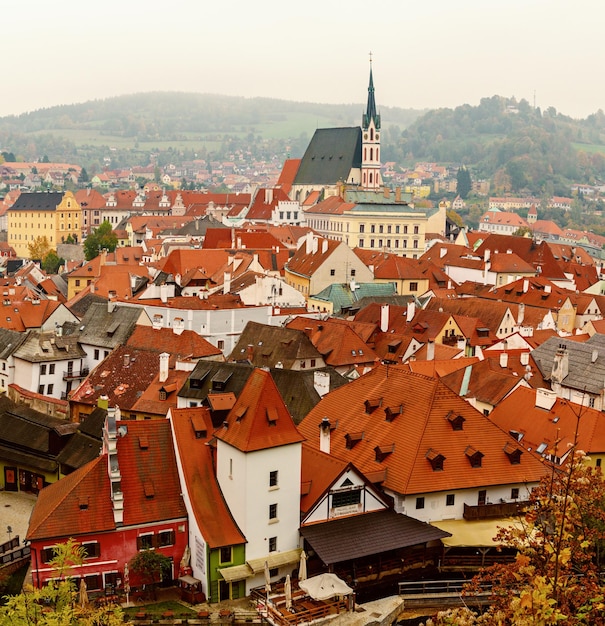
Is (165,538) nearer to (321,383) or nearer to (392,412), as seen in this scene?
(392,412)

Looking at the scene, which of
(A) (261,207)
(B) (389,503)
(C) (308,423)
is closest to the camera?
(B) (389,503)

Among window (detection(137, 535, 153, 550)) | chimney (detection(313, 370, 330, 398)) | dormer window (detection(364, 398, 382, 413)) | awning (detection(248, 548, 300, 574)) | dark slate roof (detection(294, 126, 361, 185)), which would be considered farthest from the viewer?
dark slate roof (detection(294, 126, 361, 185))

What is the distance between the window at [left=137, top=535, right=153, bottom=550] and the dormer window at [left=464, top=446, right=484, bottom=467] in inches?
520

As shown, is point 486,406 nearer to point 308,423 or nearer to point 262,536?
point 308,423

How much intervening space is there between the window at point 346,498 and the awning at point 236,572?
4.24 meters

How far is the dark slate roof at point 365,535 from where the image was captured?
1325 inches

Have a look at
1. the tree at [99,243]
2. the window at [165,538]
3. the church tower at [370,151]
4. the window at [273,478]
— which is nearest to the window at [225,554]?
the window at [165,538]

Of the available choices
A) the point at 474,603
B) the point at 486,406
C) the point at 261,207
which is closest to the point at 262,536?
the point at 474,603

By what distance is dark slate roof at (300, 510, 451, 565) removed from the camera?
3366 centimetres

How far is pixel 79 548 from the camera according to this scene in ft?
108

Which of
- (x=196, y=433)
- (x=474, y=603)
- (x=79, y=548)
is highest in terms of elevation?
(x=196, y=433)

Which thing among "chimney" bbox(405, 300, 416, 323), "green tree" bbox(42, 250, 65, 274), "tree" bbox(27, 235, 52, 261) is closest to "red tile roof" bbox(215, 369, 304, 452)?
"chimney" bbox(405, 300, 416, 323)

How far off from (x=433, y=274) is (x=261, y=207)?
6337cm

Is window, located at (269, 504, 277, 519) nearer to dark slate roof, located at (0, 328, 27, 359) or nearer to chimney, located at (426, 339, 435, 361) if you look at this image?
chimney, located at (426, 339, 435, 361)
